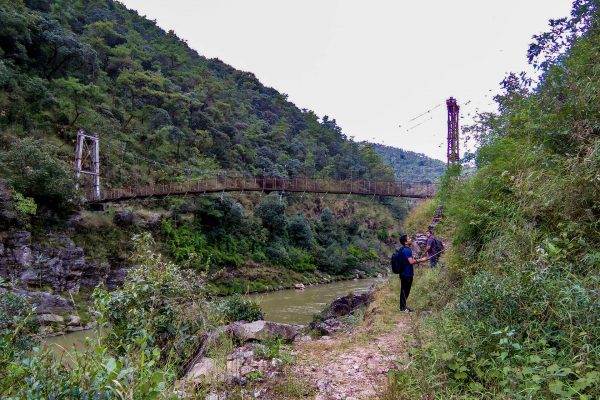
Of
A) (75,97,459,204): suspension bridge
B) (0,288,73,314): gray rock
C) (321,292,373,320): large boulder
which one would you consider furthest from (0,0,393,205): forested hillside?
(321,292,373,320): large boulder

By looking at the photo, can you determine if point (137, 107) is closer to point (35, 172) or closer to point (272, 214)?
point (272, 214)

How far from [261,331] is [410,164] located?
68233 millimetres

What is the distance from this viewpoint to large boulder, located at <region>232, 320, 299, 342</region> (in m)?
3.67

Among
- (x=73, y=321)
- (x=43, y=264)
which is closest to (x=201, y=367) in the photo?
(x=73, y=321)

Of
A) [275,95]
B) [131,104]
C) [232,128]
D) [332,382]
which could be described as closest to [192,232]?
[131,104]

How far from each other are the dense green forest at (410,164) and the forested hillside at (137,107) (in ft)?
51.3

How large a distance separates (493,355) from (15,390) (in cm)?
241

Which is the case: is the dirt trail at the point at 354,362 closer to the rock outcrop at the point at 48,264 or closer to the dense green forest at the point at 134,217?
the dense green forest at the point at 134,217

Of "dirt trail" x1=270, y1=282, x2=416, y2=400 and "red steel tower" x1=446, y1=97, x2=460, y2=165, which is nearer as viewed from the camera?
"dirt trail" x1=270, y1=282, x2=416, y2=400

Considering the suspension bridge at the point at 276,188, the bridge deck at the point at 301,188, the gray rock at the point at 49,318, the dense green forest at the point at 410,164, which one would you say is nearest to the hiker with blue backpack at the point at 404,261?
the gray rock at the point at 49,318

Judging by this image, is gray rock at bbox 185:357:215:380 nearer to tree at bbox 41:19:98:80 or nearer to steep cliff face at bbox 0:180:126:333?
steep cliff face at bbox 0:180:126:333

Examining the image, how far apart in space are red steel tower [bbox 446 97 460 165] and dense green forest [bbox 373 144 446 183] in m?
44.1

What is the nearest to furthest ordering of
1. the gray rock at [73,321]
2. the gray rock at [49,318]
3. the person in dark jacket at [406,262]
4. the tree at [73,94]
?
the person in dark jacket at [406,262], the gray rock at [49,318], the gray rock at [73,321], the tree at [73,94]

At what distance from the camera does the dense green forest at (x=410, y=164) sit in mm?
57250
